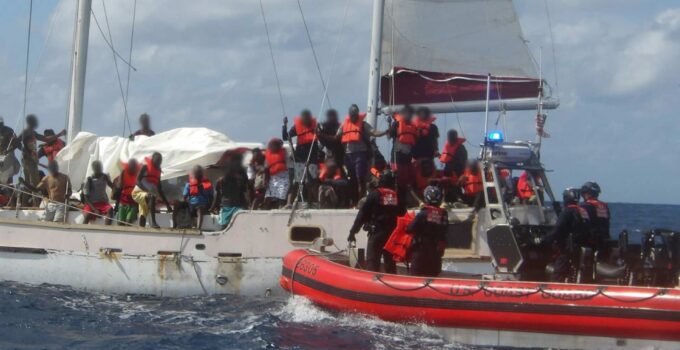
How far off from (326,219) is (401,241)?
2.59 meters

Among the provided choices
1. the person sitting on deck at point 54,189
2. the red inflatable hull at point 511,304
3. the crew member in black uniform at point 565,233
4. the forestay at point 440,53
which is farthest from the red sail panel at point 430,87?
the person sitting on deck at point 54,189

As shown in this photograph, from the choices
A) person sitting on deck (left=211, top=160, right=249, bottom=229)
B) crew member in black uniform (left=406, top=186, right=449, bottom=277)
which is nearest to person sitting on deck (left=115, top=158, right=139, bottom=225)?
person sitting on deck (left=211, top=160, right=249, bottom=229)

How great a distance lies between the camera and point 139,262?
15555mm

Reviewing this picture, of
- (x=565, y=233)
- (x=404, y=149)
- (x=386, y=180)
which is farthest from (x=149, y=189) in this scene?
(x=565, y=233)

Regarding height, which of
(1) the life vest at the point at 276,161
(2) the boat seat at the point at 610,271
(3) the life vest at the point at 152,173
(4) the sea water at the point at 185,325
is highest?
(1) the life vest at the point at 276,161

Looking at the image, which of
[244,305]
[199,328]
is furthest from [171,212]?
[199,328]

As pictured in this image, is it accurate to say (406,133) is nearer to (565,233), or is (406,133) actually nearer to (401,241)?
(401,241)

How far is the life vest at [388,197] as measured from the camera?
42.0ft

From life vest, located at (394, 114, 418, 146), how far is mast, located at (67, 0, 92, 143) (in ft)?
21.6

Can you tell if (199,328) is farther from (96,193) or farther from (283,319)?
(96,193)

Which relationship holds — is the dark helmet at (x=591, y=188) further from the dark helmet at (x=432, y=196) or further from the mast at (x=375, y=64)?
the mast at (x=375, y=64)

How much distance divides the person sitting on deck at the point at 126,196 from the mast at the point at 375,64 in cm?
387

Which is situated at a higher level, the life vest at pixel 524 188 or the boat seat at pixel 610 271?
the life vest at pixel 524 188

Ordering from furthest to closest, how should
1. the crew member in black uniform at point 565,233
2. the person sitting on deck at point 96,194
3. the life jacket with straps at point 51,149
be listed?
the life jacket with straps at point 51,149
the person sitting on deck at point 96,194
the crew member in black uniform at point 565,233
